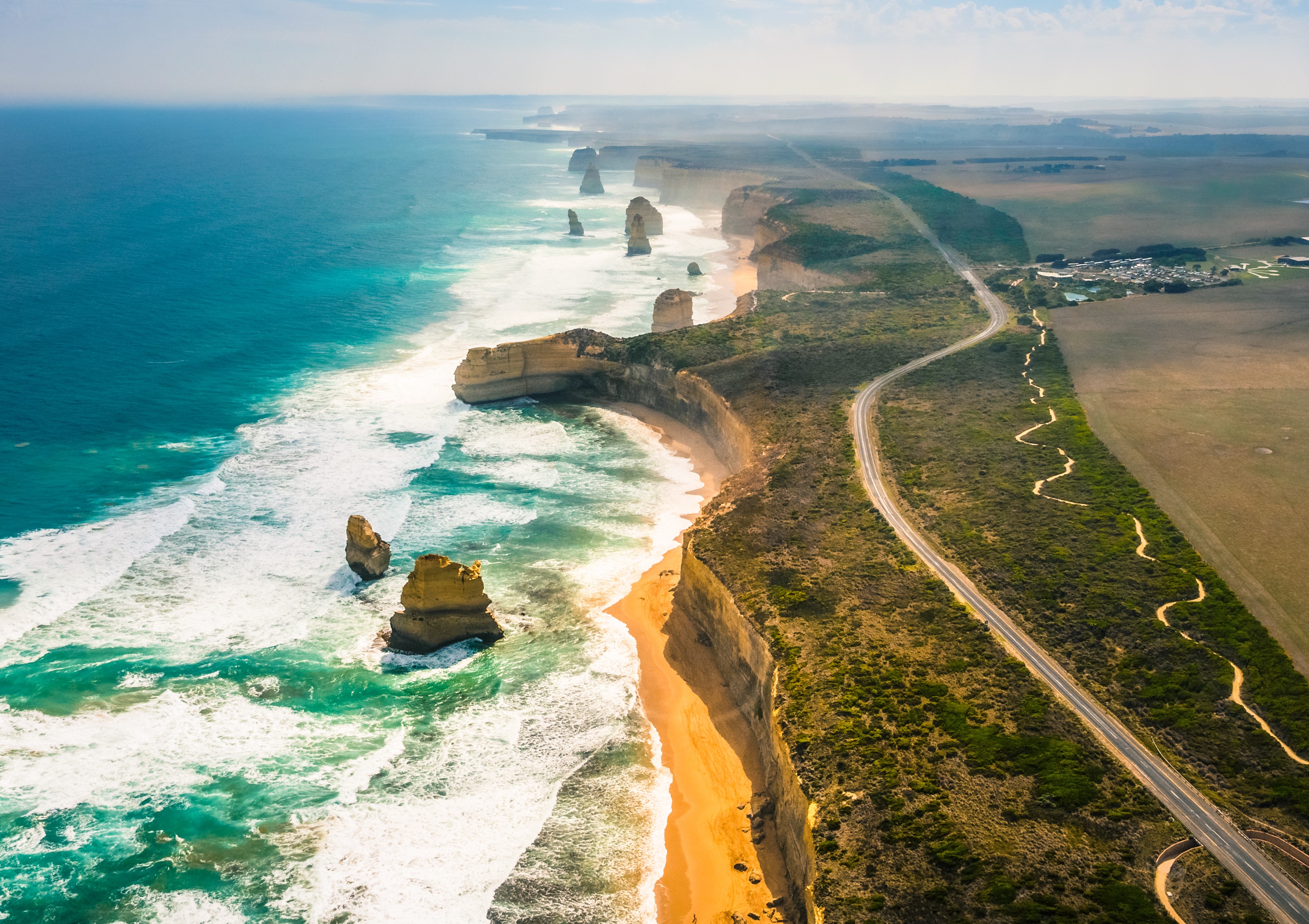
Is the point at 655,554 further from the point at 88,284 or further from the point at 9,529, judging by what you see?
the point at 88,284

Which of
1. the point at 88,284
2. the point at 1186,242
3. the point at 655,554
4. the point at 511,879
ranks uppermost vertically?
the point at 1186,242

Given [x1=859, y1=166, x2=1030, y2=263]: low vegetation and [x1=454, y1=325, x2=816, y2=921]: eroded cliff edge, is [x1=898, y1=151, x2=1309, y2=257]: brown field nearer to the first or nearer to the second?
[x1=859, y1=166, x2=1030, y2=263]: low vegetation

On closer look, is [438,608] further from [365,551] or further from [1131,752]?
[1131,752]

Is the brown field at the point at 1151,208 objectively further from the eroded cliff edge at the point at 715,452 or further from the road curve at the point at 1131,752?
the road curve at the point at 1131,752

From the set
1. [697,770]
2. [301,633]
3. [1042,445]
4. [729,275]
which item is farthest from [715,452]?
[729,275]

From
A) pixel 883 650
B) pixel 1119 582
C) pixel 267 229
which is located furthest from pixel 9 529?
pixel 267 229

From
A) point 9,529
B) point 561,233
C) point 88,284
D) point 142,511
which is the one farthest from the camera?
point 561,233
